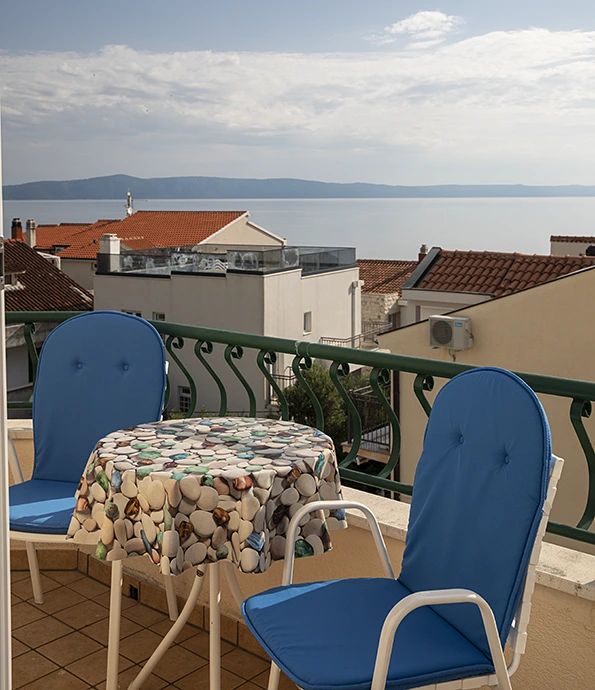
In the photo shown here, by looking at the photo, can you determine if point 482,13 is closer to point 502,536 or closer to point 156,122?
point 156,122

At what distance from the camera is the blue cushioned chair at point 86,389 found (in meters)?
2.85

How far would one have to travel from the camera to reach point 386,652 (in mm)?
1553

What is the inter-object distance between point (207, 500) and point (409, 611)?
0.56 metres

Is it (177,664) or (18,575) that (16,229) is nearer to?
(18,575)

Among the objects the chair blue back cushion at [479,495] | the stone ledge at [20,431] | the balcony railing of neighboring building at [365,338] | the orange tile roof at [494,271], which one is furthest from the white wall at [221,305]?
the chair blue back cushion at [479,495]

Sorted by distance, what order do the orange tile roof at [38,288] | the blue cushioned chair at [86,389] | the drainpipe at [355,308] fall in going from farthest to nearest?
the drainpipe at [355,308], the orange tile roof at [38,288], the blue cushioned chair at [86,389]

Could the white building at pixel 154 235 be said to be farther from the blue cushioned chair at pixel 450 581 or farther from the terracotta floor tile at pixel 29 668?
the blue cushioned chair at pixel 450 581

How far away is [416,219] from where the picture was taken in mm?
133875

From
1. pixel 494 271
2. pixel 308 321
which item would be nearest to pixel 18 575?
pixel 494 271

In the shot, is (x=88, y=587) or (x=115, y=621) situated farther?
(x=88, y=587)

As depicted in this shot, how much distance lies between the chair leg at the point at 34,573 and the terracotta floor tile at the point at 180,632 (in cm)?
47

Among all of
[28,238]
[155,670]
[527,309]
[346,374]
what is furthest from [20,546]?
[28,238]

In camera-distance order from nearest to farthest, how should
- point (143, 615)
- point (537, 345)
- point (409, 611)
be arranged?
1. point (409, 611)
2. point (143, 615)
3. point (537, 345)

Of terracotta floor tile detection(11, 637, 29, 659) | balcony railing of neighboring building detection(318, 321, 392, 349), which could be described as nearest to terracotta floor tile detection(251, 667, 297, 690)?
terracotta floor tile detection(11, 637, 29, 659)
